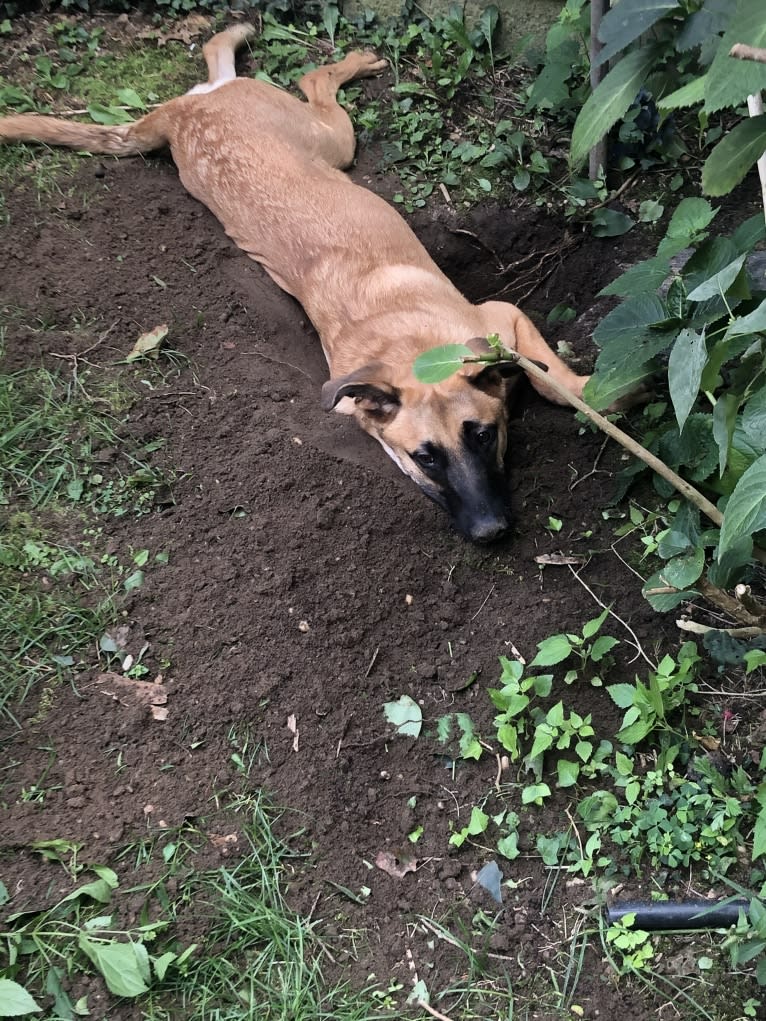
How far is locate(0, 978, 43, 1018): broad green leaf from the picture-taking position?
2.47 meters

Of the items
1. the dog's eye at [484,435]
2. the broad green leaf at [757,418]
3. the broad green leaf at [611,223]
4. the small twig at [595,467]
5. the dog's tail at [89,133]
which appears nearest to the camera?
the broad green leaf at [757,418]

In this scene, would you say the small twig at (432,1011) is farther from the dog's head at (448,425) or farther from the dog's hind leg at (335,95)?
the dog's hind leg at (335,95)

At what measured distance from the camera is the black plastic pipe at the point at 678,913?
8.42ft

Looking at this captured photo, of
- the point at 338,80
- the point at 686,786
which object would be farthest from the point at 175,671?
the point at 338,80

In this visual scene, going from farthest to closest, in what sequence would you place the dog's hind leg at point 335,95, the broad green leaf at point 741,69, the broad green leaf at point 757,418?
the dog's hind leg at point 335,95, the broad green leaf at point 757,418, the broad green leaf at point 741,69

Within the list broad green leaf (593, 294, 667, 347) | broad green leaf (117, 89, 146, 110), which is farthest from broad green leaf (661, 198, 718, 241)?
broad green leaf (117, 89, 146, 110)

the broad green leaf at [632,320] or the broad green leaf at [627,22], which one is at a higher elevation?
the broad green leaf at [627,22]

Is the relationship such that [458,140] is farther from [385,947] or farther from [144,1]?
[385,947]

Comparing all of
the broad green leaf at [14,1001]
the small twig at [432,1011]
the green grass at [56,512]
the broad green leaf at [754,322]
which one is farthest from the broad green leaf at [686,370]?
the broad green leaf at [14,1001]

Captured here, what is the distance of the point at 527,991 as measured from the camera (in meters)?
2.58

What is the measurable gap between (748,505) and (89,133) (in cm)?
501

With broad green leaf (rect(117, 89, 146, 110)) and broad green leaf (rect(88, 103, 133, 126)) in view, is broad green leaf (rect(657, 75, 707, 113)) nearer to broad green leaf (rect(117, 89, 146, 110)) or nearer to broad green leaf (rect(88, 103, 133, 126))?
broad green leaf (rect(88, 103, 133, 126))

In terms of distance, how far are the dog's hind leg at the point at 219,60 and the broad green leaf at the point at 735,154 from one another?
431 cm

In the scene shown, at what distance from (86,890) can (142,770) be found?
445 mm
